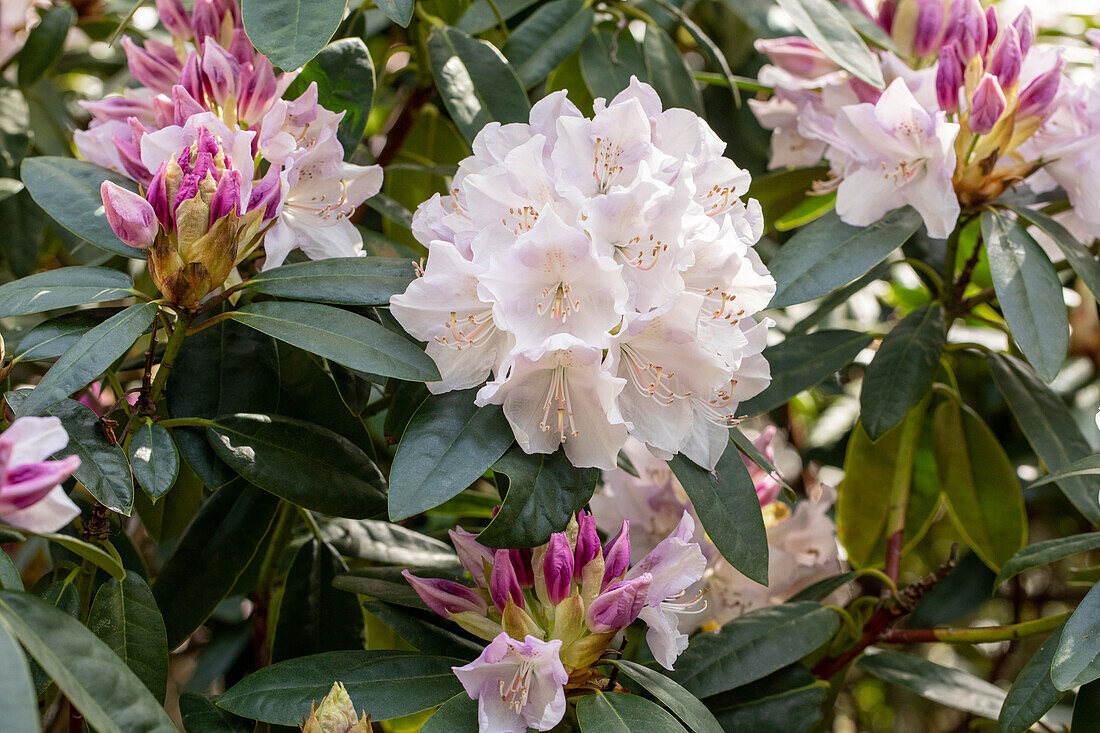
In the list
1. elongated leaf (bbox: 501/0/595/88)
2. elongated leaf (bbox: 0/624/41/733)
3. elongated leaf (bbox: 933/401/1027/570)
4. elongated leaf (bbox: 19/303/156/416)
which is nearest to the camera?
elongated leaf (bbox: 0/624/41/733)

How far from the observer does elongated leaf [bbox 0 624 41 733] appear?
51cm

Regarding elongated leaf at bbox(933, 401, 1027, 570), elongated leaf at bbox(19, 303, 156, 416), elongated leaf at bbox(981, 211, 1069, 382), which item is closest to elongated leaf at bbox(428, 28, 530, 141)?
elongated leaf at bbox(19, 303, 156, 416)

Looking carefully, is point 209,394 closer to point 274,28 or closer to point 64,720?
point 274,28

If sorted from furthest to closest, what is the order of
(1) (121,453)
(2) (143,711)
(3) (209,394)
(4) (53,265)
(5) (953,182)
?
(4) (53,265) < (5) (953,182) < (3) (209,394) < (1) (121,453) < (2) (143,711)

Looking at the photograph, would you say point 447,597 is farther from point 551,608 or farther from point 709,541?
point 709,541

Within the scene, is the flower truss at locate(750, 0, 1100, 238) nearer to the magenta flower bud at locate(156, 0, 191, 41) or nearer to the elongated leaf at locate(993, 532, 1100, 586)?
the elongated leaf at locate(993, 532, 1100, 586)

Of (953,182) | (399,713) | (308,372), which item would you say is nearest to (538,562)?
(399,713)

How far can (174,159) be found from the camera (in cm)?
83

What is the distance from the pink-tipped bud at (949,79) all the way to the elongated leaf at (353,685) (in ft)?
2.56

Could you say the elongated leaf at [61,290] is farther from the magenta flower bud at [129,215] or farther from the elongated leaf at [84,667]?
the elongated leaf at [84,667]

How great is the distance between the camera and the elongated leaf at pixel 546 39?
3.90ft

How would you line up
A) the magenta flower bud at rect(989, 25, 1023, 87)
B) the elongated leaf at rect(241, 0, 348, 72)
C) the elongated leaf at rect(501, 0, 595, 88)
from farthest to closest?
the elongated leaf at rect(501, 0, 595, 88) → the magenta flower bud at rect(989, 25, 1023, 87) → the elongated leaf at rect(241, 0, 348, 72)

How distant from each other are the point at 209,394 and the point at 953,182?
2.73 feet

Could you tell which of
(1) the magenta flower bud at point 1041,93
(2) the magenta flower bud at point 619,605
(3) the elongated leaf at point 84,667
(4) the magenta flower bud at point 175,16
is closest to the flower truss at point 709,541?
(2) the magenta flower bud at point 619,605
